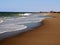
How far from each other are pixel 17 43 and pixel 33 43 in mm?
606

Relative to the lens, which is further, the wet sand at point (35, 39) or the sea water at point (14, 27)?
the sea water at point (14, 27)

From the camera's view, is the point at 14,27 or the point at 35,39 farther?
the point at 14,27

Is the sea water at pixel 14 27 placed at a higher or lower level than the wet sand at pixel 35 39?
lower

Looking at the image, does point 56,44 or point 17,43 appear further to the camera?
point 17,43

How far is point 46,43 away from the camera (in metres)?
5.20

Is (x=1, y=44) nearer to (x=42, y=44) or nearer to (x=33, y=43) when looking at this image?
(x=33, y=43)

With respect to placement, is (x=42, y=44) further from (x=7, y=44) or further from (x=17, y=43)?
(x=7, y=44)

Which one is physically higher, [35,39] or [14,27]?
[35,39]

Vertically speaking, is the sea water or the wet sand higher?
the wet sand

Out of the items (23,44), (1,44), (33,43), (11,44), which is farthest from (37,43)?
(1,44)

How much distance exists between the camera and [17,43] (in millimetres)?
5418

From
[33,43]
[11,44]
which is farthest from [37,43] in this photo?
[11,44]

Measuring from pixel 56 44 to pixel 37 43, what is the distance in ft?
2.19

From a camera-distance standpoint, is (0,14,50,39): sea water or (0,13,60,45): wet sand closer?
(0,13,60,45): wet sand
